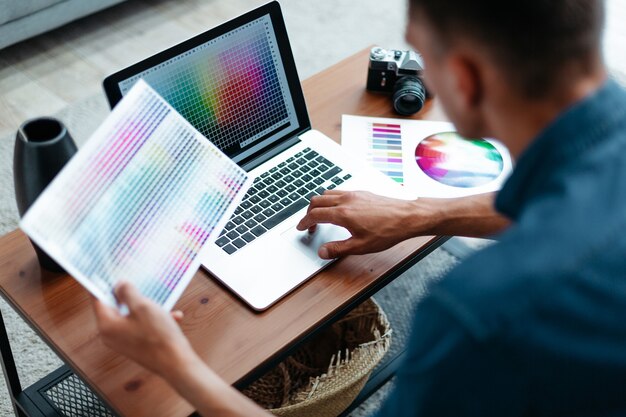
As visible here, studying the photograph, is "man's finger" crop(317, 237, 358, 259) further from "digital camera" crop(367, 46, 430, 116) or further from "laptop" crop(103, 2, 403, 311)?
"digital camera" crop(367, 46, 430, 116)

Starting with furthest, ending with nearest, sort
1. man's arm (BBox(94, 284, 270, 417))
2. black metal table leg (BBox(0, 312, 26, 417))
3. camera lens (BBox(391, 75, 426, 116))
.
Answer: camera lens (BBox(391, 75, 426, 116)) → black metal table leg (BBox(0, 312, 26, 417)) → man's arm (BBox(94, 284, 270, 417))

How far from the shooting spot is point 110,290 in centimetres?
92

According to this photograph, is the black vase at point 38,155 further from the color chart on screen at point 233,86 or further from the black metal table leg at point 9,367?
the black metal table leg at point 9,367

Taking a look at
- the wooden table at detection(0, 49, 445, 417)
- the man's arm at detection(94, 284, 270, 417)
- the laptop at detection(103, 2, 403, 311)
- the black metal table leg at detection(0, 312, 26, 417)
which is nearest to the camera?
the man's arm at detection(94, 284, 270, 417)

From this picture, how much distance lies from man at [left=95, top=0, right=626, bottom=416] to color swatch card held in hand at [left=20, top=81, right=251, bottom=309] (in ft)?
1.24

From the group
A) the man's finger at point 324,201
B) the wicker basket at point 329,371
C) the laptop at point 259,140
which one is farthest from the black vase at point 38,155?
the wicker basket at point 329,371

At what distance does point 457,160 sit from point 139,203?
64cm

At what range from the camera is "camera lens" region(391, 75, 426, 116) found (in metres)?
1.45

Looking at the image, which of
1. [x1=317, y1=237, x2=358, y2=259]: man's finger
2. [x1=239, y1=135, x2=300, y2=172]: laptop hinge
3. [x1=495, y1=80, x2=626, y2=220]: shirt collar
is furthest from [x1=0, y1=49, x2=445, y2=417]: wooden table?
[x1=495, y1=80, x2=626, y2=220]: shirt collar

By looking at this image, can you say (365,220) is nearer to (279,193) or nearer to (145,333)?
(279,193)

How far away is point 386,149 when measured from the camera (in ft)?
4.60

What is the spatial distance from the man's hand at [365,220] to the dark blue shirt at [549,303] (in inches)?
18.1

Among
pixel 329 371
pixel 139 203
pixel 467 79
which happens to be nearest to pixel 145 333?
pixel 139 203

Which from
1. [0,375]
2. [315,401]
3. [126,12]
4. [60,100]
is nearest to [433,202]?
[315,401]
